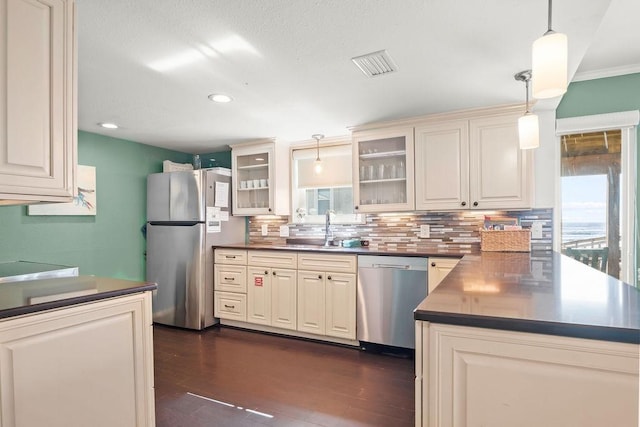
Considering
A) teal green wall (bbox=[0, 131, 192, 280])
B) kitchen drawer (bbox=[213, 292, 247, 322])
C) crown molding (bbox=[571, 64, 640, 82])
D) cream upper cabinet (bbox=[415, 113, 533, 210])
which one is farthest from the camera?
kitchen drawer (bbox=[213, 292, 247, 322])

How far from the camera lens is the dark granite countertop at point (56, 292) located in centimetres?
118

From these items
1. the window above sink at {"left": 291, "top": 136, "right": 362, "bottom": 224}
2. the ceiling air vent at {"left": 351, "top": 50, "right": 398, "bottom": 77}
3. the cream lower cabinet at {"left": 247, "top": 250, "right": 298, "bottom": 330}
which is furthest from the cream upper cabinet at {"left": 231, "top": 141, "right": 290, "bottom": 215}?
the ceiling air vent at {"left": 351, "top": 50, "right": 398, "bottom": 77}

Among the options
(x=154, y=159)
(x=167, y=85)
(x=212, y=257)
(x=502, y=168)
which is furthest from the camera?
(x=154, y=159)

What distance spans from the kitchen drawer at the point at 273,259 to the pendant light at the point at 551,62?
2573 mm

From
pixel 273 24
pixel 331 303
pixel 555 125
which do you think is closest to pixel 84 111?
pixel 273 24

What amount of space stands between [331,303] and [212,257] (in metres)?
1.49

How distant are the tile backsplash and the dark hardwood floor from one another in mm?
1111

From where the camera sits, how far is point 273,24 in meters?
1.59

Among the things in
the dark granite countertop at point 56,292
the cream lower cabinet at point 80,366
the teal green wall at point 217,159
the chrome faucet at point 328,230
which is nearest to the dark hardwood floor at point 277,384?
the cream lower cabinet at point 80,366

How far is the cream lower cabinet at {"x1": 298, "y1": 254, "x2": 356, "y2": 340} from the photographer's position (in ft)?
10.3

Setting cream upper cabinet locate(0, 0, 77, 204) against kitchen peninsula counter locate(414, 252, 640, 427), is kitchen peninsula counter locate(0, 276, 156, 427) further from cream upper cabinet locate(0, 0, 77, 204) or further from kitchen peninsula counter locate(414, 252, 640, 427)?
kitchen peninsula counter locate(414, 252, 640, 427)

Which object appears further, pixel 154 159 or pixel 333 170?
pixel 154 159

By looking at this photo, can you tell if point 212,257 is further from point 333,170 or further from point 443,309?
point 443,309

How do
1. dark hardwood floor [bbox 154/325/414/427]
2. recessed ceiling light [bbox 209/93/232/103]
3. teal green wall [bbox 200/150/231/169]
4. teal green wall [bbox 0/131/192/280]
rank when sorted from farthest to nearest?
teal green wall [bbox 200/150/231/169], teal green wall [bbox 0/131/192/280], recessed ceiling light [bbox 209/93/232/103], dark hardwood floor [bbox 154/325/414/427]
